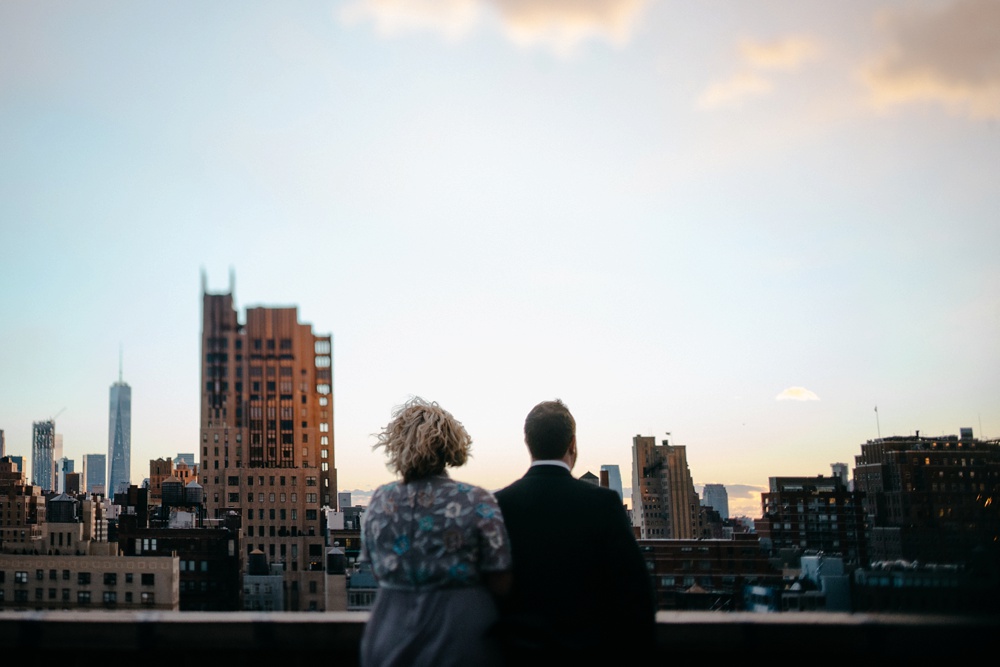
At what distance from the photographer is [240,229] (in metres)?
27.3

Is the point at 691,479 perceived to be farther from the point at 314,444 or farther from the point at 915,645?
the point at 915,645

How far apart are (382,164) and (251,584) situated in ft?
63.4

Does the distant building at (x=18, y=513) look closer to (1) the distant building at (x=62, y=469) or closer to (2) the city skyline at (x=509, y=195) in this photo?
(2) the city skyline at (x=509, y=195)

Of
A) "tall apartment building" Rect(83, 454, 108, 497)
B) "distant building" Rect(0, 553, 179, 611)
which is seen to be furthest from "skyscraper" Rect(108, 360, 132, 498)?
"distant building" Rect(0, 553, 179, 611)

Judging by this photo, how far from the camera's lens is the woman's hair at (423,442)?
2256mm

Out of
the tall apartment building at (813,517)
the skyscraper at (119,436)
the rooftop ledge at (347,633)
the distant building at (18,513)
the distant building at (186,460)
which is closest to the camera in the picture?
the rooftop ledge at (347,633)

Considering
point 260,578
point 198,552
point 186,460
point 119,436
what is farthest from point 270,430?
point 119,436

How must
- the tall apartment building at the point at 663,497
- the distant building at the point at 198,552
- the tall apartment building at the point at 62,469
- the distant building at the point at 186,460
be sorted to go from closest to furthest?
1. the distant building at the point at 198,552
2. the tall apartment building at the point at 663,497
3. the distant building at the point at 186,460
4. the tall apartment building at the point at 62,469

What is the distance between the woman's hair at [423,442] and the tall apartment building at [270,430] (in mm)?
33342

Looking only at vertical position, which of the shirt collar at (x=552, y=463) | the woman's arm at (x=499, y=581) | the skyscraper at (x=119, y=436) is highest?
the skyscraper at (x=119, y=436)

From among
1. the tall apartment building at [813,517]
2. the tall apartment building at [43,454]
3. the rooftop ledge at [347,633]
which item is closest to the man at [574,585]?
the rooftop ledge at [347,633]

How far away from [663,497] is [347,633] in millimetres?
38895

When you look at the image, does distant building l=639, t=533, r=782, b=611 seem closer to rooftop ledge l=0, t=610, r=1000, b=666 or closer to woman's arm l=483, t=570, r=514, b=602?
rooftop ledge l=0, t=610, r=1000, b=666

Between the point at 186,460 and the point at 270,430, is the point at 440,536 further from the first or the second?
the point at 186,460
